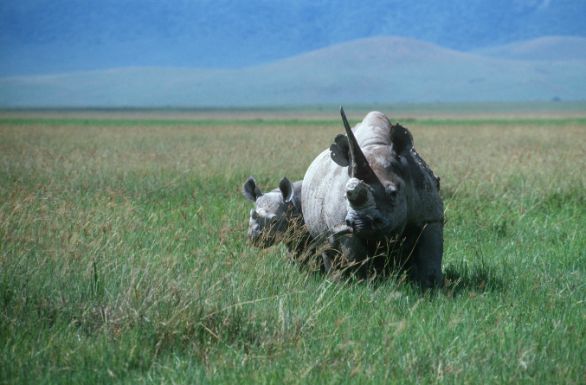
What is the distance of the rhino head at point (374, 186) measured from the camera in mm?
6406

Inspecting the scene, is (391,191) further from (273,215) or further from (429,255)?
(273,215)

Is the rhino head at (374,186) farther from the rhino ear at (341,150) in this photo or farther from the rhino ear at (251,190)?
the rhino ear at (251,190)

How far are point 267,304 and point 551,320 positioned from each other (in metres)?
1.88

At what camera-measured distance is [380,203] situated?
6492mm

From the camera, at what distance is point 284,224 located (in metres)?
8.59

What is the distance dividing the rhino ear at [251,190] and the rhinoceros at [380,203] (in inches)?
49.2

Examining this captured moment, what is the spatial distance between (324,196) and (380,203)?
1254mm

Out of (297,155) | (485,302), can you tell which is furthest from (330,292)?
(297,155)

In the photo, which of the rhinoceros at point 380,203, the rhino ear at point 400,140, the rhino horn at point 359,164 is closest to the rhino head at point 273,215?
the rhinoceros at point 380,203

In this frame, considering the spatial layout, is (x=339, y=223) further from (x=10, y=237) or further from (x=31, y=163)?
(x=31, y=163)

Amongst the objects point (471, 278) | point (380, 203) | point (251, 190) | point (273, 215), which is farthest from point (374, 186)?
point (251, 190)

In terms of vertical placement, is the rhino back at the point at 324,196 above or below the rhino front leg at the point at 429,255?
above

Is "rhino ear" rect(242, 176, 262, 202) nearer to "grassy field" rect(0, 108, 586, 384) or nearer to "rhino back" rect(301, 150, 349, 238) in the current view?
"grassy field" rect(0, 108, 586, 384)

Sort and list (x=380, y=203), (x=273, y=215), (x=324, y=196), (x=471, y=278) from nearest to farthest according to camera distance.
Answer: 1. (x=380, y=203)
2. (x=471, y=278)
3. (x=324, y=196)
4. (x=273, y=215)
